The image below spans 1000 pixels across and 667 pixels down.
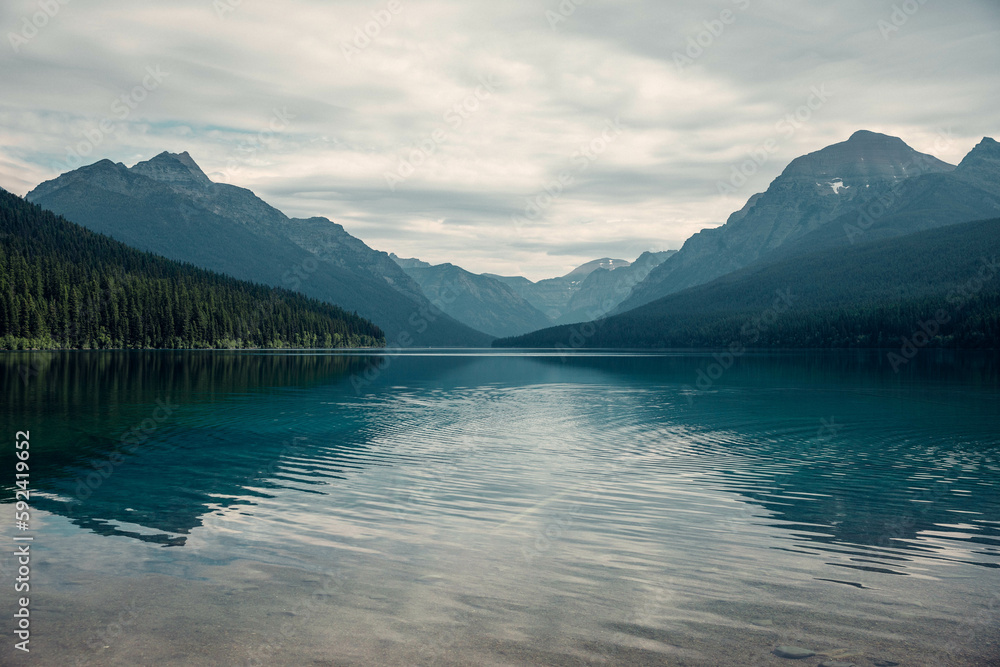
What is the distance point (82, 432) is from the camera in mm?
40719

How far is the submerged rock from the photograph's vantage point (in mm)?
11148

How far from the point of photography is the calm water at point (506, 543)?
38.9ft

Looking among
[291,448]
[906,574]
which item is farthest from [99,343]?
[906,574]

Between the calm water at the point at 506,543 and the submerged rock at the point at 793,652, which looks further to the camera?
the calm water at the point at 506,543

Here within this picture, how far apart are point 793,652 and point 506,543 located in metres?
8.93

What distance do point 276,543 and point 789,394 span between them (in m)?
71.6

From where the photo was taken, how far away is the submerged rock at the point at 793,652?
1115 centimetres

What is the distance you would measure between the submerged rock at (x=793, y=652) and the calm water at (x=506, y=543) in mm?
219

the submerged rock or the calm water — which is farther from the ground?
the submerged rock

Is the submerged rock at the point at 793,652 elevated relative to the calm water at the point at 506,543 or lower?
elevated

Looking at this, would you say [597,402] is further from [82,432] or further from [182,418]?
[82,432]

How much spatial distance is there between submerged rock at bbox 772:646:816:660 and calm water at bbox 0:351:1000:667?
219mm

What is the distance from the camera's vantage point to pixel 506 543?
61.3 feet

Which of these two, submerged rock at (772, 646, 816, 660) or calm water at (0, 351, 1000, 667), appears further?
calm water at (0, 351, 1000, 667)
